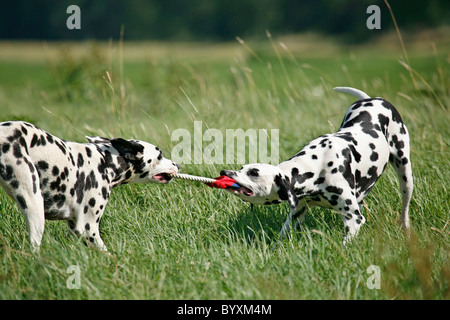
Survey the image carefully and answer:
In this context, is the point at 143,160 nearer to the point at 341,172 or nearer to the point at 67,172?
the point at 67,172

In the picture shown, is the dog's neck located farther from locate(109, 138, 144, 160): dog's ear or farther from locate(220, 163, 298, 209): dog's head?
locate(220, 163, 298, 209): dog's head

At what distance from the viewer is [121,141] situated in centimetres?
427

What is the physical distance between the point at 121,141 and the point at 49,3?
149 feet

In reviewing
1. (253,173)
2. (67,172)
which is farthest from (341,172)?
(67,172)

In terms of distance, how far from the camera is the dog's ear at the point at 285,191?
385 cm

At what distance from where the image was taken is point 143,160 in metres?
4.41

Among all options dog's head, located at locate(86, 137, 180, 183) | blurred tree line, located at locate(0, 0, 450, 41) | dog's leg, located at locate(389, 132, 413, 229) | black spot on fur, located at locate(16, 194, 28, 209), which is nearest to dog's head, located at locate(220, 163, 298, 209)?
dog's head, located at locate(86, 137, 180, 183)

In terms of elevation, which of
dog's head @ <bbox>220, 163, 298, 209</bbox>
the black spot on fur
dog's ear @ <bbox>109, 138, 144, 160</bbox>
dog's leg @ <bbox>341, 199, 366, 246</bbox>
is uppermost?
dog's ear @ <bbox>109, 138, 144, 160</bbox>

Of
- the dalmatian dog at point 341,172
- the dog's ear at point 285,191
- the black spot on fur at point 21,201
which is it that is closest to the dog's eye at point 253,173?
the dalmatian dog at point 341,172

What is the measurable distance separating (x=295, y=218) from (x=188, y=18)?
44.7 metres

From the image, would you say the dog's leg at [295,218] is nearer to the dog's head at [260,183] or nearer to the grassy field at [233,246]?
the grassy field at [233,246]

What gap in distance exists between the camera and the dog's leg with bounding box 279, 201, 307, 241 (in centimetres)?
437

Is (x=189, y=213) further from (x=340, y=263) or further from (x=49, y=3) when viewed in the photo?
(x=49, y=3)

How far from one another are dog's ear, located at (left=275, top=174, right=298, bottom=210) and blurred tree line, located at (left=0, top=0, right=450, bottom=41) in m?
35.5
